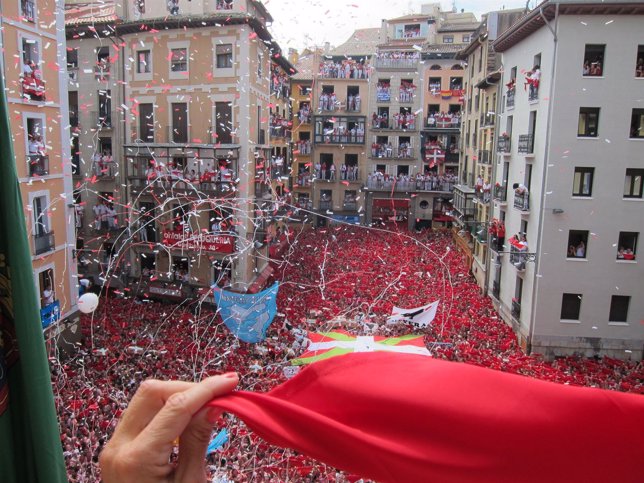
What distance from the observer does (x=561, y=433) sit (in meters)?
2.19

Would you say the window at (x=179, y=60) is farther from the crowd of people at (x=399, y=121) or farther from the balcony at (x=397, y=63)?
the balcony at (x=397, y=63)

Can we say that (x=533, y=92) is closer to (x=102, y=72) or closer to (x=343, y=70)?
(x=102, y=72)

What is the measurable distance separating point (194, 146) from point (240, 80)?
356cm

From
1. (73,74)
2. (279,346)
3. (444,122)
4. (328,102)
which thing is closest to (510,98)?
(279,346)

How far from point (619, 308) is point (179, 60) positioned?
20.6m

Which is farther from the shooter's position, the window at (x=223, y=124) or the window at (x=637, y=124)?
the window at (x=223, y=124)

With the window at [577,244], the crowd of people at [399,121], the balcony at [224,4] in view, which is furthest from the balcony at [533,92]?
the crowd of people at [399,121]

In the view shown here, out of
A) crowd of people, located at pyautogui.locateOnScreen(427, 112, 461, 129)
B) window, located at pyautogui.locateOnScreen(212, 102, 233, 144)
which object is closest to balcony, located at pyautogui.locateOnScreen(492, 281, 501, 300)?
window, located at pyautogui.locateOnScreen(212, 102, 233, 144)

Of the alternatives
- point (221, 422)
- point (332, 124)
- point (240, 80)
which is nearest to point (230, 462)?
point (221, 422)

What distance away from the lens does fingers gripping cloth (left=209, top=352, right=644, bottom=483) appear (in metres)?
2.17

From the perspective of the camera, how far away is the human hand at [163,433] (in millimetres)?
2064

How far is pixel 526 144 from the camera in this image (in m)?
21.0

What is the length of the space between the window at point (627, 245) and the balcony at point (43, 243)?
19.1 m

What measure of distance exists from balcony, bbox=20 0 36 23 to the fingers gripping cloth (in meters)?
17.4
